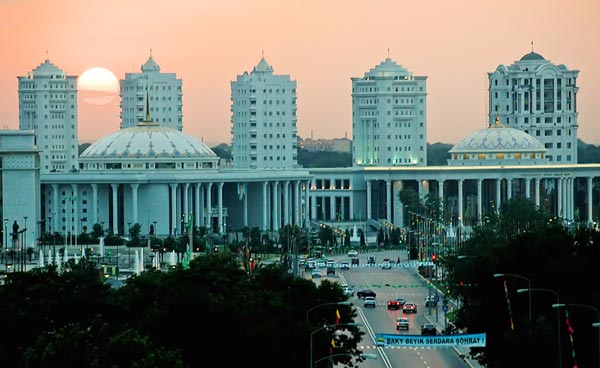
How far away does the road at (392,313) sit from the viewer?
106775mm

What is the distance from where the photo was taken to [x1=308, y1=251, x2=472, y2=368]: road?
10678 centimetres

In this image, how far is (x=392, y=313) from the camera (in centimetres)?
13212

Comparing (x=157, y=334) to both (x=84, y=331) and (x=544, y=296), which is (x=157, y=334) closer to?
(x=84, y=331)

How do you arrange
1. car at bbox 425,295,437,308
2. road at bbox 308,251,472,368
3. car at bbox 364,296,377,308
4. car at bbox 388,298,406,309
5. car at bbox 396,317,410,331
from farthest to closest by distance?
→ car at bbox 364,296,377,308, car at bbox 388,298,406,309, car at bbox 425,295,437,308, car at bbox 396,317,410,331, road at bbox 308,251,472,368

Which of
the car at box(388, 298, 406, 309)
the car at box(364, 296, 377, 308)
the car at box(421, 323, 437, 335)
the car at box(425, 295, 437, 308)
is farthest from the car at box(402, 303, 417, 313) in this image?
the car at box(421, 323, 437, 335)

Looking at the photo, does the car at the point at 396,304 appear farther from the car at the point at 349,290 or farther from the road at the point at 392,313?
the car at the point at 349,290

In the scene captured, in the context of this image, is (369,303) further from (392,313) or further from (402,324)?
(402,324)

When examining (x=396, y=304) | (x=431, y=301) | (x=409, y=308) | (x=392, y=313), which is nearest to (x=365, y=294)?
(x=431, y=301)

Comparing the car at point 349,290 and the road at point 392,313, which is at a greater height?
the car at point 349,290

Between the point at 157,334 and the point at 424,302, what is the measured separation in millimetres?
51538

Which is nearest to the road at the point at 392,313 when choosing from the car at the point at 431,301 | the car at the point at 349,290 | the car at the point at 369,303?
the car at the point at 369,303

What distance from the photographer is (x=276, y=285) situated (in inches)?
4067

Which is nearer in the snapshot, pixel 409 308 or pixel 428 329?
pixel 428 329

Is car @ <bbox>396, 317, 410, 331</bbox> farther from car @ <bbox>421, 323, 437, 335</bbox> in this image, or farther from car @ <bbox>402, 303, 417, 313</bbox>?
car @ <bbox>402, 303, 417, 313</bbox>
